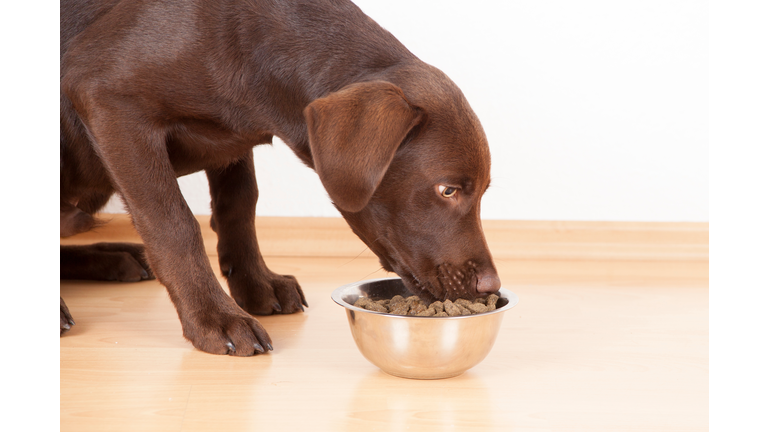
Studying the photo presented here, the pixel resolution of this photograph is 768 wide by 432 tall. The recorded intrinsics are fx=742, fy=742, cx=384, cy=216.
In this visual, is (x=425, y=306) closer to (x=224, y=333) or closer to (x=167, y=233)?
(x=224, y=333)

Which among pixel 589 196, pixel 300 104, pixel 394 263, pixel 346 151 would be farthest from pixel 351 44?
pixel 589 196

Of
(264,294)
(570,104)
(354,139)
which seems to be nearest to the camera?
(354,139)

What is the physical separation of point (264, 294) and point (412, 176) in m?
0.71

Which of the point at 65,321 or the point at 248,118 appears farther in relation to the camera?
the point at 65,321

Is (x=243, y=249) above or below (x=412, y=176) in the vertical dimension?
below

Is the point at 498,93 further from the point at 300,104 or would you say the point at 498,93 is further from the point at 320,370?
the point at 320,370

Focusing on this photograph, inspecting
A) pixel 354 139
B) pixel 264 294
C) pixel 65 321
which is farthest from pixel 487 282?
pixel 65 321

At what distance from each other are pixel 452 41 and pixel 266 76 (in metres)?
1.22

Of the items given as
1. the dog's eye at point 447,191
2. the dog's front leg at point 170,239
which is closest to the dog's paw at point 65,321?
the dog's front leg at point 170,239

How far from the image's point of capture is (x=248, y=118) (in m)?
1.78

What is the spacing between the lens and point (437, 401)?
57.8 inches

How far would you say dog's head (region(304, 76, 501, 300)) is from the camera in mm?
1428

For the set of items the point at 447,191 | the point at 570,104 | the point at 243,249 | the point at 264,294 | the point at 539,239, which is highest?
the point at 447,191

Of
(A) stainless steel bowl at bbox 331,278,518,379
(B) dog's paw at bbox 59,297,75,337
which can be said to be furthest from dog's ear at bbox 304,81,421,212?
(B) dog's paw at bbox 59,297,75,337
